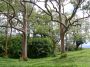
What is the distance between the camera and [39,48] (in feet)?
124

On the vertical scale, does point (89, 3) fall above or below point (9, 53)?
above

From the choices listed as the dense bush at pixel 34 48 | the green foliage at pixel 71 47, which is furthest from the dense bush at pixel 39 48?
the green foliage at pixel 71 47

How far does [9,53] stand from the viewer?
39.4 metres

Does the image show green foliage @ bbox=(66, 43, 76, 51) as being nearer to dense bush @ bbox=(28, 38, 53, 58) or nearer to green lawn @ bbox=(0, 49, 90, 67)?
dense bush @ bbox=(28, 38, 53, 58)

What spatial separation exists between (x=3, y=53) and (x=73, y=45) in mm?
21902

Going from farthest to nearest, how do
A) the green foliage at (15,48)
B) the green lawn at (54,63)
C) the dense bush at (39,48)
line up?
the green foliage at (15,48)
the dense bush at (39,48)
the green lawn at (54,63)

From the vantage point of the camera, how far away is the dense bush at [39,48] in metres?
38.0

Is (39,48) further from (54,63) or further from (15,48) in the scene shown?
(54,63)

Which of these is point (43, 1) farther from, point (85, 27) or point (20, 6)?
point (85, 27)

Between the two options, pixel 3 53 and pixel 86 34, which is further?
pixel 86 34

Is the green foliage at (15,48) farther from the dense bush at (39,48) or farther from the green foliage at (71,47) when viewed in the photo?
the green foliage at (71,47)

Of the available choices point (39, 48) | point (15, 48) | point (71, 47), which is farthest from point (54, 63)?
point (71, 47)

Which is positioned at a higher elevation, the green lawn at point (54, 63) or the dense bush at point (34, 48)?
the dense bush at point (34, 48)

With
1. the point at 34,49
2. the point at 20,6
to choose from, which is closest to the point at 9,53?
the point at 34,49
